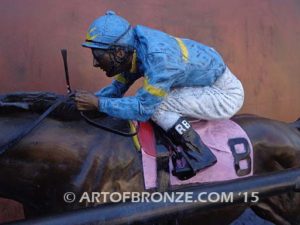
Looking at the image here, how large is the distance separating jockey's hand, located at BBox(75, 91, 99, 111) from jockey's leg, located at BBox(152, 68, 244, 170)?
0.29 meters

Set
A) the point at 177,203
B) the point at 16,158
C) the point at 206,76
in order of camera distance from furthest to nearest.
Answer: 1. the point at 206,76
2. the point at 16,158
3. the point at 177,203

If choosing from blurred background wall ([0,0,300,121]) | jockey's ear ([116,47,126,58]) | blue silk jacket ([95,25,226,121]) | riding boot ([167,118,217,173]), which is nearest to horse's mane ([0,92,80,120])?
blue silk jacket ([95,25,226,121])

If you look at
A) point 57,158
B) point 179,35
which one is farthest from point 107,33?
point 179,35

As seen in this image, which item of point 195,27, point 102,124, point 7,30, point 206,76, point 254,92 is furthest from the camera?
point 254,92

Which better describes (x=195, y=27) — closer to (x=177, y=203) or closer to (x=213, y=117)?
(x=213, y=117)

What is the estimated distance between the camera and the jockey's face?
1.86m

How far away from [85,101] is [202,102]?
1.81 ft

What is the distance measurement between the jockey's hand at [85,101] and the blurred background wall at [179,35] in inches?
38.6

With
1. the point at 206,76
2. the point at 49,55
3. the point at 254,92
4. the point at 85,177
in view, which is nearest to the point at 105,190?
the point at 85,177

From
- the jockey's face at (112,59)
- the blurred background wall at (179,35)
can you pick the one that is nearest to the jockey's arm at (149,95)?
the jockey's face at (112,59)

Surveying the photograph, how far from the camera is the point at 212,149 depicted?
2104 mm

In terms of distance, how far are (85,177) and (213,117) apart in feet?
2.21

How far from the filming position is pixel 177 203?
1.15 m

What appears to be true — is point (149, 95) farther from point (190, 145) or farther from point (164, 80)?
point (190, 145)
